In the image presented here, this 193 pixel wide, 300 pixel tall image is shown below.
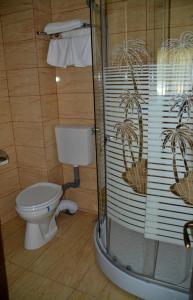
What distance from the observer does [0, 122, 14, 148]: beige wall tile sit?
255 cm

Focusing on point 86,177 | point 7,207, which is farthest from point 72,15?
point 7,207

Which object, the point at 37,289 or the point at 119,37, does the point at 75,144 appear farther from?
the point at 37,289

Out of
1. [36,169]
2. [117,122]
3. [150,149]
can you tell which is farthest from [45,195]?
[150,149]

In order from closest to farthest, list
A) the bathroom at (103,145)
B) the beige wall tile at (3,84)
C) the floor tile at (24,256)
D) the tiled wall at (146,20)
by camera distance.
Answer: the bathroom at (103,145) → the tiled wall at (146,20) → the floor tile at (24,256) → the beige wall tile at (3,84)

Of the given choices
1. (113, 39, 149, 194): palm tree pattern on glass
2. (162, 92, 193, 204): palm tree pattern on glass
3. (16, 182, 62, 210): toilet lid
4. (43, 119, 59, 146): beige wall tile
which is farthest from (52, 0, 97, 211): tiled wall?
(162, 92, 193, 204): palm tree pattern on glass

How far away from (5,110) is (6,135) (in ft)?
0.83

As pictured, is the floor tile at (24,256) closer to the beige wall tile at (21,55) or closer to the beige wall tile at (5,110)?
the beige wall tile at (5,110)

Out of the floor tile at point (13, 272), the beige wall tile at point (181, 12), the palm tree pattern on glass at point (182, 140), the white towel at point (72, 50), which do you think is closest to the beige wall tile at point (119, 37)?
the beige wall tile at point (181, 12)

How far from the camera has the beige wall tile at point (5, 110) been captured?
99.7 inches

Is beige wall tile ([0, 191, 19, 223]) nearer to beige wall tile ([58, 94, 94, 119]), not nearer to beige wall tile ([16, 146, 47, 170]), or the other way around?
beige wall tile ([16, 146, 47, 170])

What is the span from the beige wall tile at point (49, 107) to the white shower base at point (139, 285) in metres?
1.40

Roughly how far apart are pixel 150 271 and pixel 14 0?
2.51 meters

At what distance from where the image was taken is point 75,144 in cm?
243

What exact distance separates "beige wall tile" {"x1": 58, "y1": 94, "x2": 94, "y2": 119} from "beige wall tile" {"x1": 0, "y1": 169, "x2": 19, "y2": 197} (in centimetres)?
80
